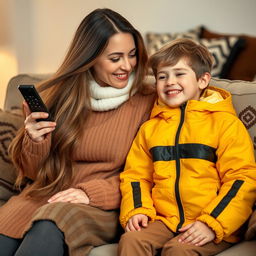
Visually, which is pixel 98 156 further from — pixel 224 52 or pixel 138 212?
pixel 224 52

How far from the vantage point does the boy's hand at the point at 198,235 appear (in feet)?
4.17

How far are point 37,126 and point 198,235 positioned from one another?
62 cm

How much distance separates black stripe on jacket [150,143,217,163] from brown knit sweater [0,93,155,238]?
0.18 meters

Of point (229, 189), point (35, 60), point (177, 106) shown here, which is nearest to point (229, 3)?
point (35, 60)

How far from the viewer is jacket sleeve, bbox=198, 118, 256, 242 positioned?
127 cm

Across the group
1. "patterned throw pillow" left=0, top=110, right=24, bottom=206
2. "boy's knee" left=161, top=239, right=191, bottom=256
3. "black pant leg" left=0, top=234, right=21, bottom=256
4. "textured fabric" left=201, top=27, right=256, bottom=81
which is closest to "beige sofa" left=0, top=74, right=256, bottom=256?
"patterned throw pillow" left=0, top=110, right=24, bottom=206

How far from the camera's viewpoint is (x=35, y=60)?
349 centimetres

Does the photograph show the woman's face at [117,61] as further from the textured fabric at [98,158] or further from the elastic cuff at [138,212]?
the elastic cuff at [138,212]

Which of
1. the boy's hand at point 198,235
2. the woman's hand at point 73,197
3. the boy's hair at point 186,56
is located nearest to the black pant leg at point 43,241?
the woman's hand at point 73,197

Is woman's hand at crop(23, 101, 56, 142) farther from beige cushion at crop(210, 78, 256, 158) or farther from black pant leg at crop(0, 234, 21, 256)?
beige cushion at crop(210, 78, 256, 158)

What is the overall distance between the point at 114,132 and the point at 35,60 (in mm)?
2049

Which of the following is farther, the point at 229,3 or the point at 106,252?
the point at 229,3

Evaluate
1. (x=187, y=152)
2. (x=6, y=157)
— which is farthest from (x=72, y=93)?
(x=187, y=152)

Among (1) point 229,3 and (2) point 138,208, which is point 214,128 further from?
(1) point 229,3
